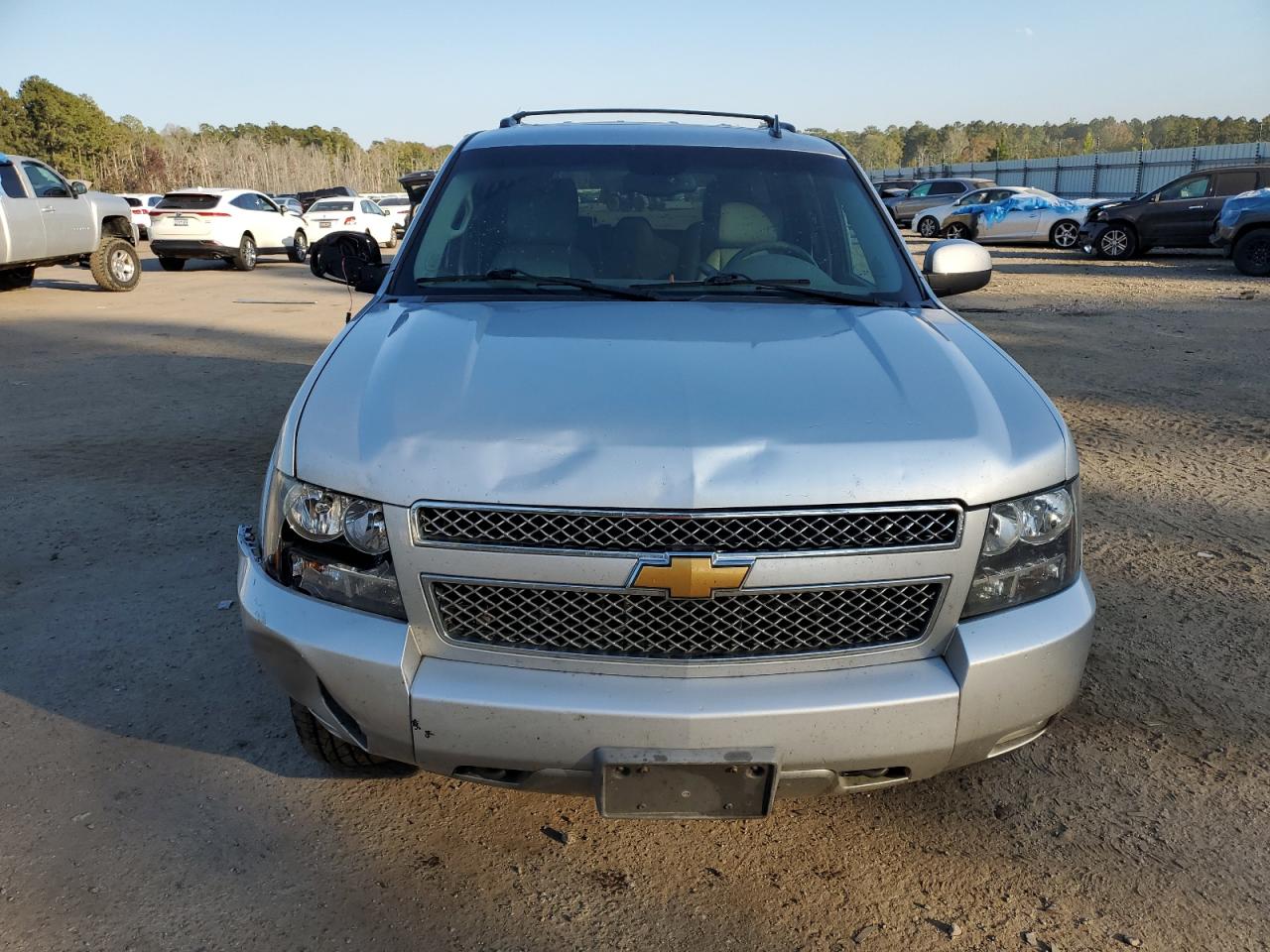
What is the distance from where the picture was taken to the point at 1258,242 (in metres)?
15.7

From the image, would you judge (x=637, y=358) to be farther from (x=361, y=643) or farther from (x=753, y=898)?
(x=753, y=898)

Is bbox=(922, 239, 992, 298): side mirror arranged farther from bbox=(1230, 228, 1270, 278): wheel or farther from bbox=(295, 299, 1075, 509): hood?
bbox=(1230, 228, 1270, 278): wheel

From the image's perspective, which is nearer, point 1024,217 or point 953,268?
point 953,268

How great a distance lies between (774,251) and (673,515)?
66.7 inches

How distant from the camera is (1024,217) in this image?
77.1 ft

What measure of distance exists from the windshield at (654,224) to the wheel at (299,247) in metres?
20.1

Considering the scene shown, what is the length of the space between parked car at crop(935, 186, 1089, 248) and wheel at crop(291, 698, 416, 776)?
23724 millimetres

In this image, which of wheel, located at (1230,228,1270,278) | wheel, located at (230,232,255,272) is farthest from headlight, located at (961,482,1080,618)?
wheel, located at (230,232,255,272)

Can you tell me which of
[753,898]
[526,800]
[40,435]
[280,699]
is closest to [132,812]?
[280,699]

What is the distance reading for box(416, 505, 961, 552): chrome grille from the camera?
207 cm

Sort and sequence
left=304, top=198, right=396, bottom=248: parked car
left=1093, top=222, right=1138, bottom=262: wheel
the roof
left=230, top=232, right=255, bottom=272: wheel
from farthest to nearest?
left=304, top=198, right=396, bottom=248: parked car < left=230, top=232, right=255, bottom=272: wheel < left=1093, top=222, right=1138, bottom=262: wheel < the roof

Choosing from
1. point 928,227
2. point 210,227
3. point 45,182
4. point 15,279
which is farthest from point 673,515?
point 928,227

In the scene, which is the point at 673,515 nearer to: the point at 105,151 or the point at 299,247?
the point at 299,247

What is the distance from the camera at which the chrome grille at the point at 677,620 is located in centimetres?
214
